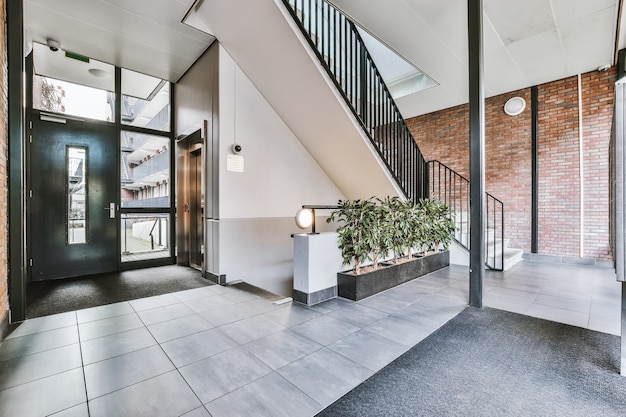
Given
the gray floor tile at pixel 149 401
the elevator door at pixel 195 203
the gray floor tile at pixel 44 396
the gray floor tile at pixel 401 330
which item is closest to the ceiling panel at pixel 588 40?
the gray floor tile at pixel 401 330

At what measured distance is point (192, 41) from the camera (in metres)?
4.19

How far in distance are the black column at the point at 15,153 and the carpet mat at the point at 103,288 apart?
1.13 feet

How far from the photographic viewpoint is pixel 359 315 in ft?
9.37

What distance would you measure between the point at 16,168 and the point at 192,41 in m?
2.79

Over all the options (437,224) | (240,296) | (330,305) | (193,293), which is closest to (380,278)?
(330,305)

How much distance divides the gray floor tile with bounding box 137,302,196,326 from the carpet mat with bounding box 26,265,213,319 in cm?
61

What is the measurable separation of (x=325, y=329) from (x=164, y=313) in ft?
5.58

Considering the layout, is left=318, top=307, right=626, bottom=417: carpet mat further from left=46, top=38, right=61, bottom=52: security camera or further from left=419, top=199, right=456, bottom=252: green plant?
left=46, top=38, right=61, bottom=52: security camera

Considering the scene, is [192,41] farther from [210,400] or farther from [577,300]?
[577,300]

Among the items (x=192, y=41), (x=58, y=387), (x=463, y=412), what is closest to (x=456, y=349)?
(x=463, y=412)

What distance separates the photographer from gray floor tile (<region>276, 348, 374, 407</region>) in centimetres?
166

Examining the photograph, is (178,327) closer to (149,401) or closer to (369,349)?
(149,401)

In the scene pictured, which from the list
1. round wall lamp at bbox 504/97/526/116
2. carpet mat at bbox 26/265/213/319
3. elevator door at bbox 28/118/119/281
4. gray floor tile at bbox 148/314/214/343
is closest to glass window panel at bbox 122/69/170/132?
elevator door at bbox 28/118/119/281

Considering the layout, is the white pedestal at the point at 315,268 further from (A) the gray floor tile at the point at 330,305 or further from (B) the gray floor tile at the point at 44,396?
(B) the gray floor tile at the point at 44,396
